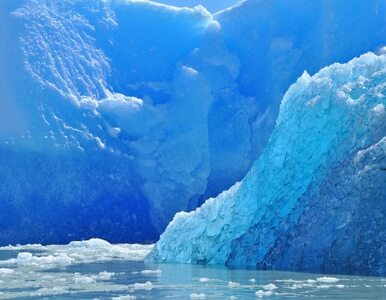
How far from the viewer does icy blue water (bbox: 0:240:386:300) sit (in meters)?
9.84

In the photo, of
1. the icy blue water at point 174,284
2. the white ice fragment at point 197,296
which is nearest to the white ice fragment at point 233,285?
A: the icy blue water at point 174,284

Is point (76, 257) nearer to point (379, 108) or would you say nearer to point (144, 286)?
point (144, 286)

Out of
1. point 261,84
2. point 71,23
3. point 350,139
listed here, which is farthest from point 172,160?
point 350,139

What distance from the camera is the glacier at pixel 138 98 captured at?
30062 mm

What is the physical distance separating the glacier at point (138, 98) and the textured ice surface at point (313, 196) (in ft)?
43.8

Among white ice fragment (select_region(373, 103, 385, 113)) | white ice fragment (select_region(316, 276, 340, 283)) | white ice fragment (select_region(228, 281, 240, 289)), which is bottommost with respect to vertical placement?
white ice fragment (select_region(228, 281, 240, 289))

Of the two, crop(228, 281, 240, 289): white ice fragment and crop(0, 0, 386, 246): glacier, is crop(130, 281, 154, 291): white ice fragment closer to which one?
crop(228, 281, 240, 289): white ice fragment

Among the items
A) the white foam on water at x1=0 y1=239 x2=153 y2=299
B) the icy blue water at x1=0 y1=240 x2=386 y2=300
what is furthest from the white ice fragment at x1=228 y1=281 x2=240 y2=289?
the white foam on water at x1=0 y1=239 x2=153 y2=299

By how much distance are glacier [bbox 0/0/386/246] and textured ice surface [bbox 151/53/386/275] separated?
43.8 ft

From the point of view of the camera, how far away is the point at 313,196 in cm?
1420

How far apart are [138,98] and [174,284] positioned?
21.8 metres

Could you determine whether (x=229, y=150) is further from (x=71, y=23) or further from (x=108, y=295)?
(x=108, y=295)

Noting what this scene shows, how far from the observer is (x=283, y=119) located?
16.3 metres

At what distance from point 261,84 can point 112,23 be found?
7242 millimetres
